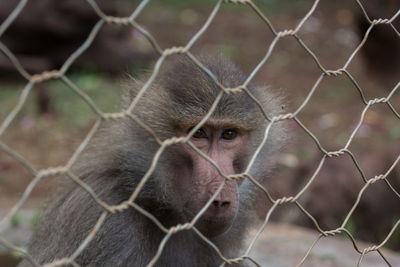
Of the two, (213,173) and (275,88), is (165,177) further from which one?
(275,88)

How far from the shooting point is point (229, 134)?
114 inches

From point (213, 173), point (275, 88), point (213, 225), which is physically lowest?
point (275, 88)

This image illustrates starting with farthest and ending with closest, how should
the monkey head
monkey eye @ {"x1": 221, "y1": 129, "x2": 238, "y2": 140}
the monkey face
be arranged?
monkey eye @ {"x1": 221, "y1": 129, "x2": 238, "y2": 140} → the monkey head → the monkey face

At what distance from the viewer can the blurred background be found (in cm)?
614

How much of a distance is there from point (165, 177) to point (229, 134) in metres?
0.39

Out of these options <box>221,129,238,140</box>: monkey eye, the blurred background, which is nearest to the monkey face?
<box>221,129,238,140</box>: monkey eye

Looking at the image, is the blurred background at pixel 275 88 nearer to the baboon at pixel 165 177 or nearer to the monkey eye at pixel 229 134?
the baboon at pixel 165 177

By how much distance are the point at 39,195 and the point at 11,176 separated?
702 mm

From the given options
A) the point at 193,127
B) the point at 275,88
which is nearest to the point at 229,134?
the point at 193,127

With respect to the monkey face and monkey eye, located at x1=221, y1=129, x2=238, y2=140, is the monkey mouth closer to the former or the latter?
the monkey face

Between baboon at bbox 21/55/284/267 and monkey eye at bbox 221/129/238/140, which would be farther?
monkey eye at bbox 221/129/238/140

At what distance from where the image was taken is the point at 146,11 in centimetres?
1430

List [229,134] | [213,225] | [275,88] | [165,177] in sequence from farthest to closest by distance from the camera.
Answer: [275,88] < [229,134] < [165,177] < [213,225]

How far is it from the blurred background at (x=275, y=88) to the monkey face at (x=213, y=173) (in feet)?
6.80
